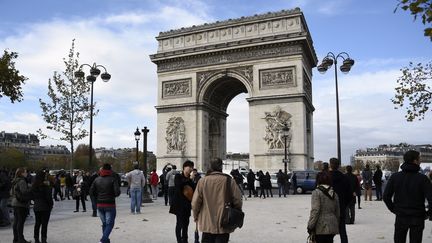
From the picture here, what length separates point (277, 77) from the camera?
35.0 meters

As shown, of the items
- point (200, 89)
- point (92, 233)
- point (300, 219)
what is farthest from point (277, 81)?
point (92, 233)

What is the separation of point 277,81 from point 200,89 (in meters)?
6.66

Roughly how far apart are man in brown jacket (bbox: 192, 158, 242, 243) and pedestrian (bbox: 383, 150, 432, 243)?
223 centimetres

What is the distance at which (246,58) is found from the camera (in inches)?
1430

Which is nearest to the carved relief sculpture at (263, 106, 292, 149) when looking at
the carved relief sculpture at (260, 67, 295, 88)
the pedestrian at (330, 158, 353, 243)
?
the carved relief sculpture at (260, 67, 295, 88)

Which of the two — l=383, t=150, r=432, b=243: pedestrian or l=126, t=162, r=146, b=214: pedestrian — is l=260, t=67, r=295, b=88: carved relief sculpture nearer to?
l=126, t=162, r=146, b=214: pedestrian

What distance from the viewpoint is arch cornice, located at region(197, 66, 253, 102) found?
3609 cm

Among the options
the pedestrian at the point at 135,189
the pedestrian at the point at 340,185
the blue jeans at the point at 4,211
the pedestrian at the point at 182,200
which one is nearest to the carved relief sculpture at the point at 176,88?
the pedestrian at the point at 135,189

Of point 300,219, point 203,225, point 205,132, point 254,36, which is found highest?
point 254,36

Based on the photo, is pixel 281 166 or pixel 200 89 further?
pixel 200 89

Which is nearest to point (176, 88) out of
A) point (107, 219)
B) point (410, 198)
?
point (107, 219)

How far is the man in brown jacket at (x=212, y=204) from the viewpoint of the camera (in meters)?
5.54

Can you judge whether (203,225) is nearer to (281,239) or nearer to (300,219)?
(281,239)

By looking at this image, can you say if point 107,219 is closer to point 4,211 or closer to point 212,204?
point 212,204
